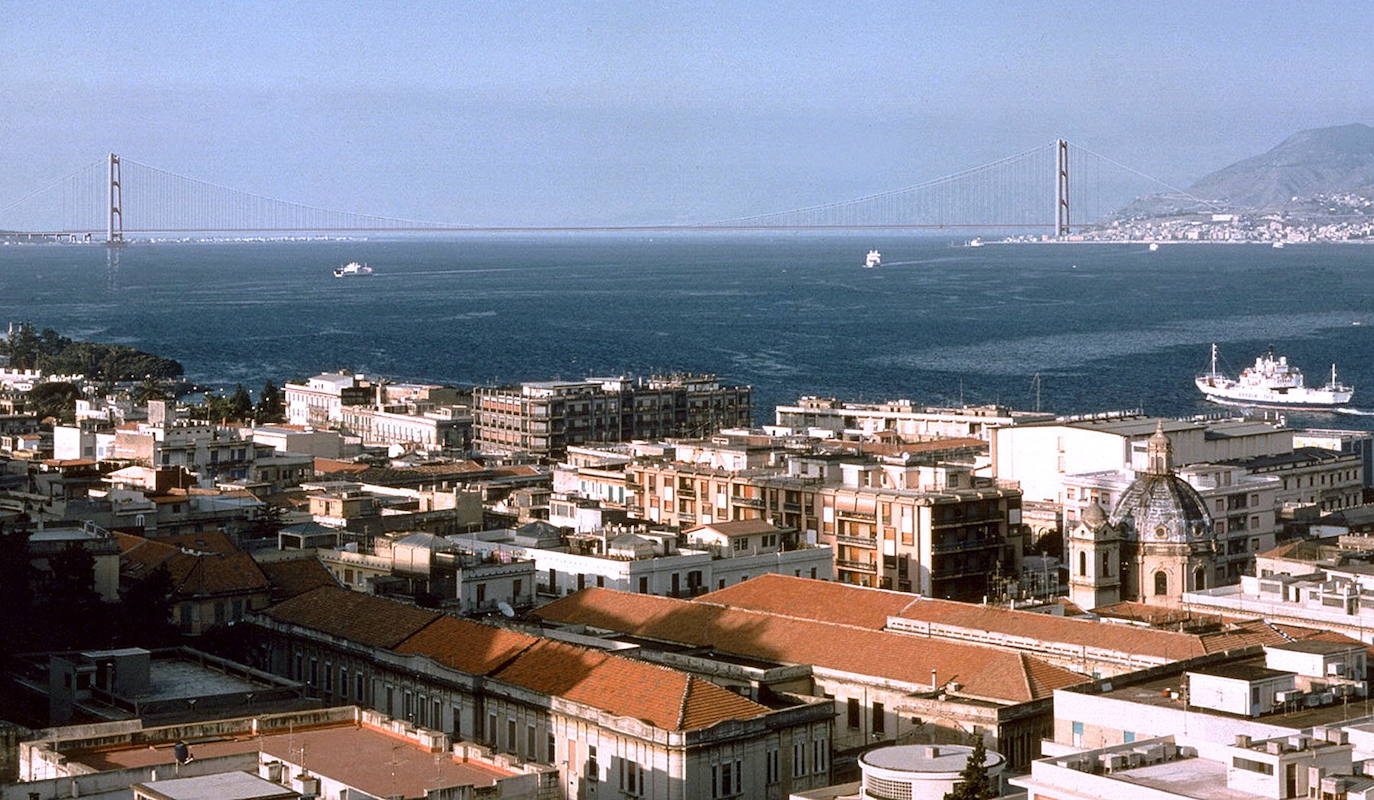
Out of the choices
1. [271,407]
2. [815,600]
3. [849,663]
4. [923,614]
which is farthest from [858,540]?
[271,407]

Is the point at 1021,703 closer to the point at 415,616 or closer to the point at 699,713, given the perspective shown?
the point at 699,713

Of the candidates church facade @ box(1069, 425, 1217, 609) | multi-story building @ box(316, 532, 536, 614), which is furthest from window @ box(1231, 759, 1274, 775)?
multi-story building @ box(316, 532, 536, 614)

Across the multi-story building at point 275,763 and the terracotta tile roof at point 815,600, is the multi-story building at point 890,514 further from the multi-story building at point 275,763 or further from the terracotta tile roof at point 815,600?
the multi-story building at point 275,763

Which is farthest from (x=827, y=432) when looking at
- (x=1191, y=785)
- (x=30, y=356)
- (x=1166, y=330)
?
(x=1166, y=330)

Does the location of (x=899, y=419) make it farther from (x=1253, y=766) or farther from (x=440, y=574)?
(x=1253, y=766)

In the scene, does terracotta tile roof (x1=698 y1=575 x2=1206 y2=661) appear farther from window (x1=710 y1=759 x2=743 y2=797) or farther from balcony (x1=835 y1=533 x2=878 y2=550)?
balcony (x1=835 y1=533 x2=878 y2=550)
